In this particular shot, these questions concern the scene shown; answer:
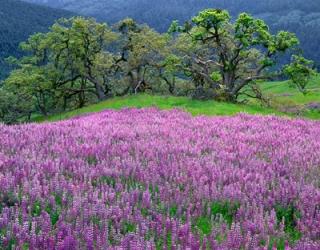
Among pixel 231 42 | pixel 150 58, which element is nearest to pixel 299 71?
pixel 231 42

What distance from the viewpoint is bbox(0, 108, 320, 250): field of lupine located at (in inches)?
221

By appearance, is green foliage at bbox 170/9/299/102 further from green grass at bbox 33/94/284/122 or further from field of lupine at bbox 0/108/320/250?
field of lupine at bbox 0/108/320/250

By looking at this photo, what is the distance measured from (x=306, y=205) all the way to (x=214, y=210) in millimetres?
1336

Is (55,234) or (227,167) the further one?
(227,167)

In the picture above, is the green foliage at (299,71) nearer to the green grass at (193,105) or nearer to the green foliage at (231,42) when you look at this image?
the green foliage at (231,42)

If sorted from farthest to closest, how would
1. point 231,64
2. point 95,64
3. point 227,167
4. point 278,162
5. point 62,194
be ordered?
point 95,64 → point 231,64 → point 278,162 → point 227,167 → point 62,194

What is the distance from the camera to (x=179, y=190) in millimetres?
7543

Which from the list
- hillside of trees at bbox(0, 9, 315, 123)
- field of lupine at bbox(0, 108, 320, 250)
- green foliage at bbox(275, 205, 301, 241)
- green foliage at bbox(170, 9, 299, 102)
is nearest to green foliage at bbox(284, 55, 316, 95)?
hillside of trees at bbox(0, 9, 315, 123)

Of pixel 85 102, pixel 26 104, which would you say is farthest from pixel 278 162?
pixel 26 104

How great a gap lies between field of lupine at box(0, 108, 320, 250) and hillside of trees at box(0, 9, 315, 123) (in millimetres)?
26163

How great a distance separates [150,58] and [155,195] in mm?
41574

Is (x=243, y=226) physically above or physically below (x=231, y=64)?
below

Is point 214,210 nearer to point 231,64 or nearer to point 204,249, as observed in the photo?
point 204,249

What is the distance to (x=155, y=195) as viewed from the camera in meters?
7.22
